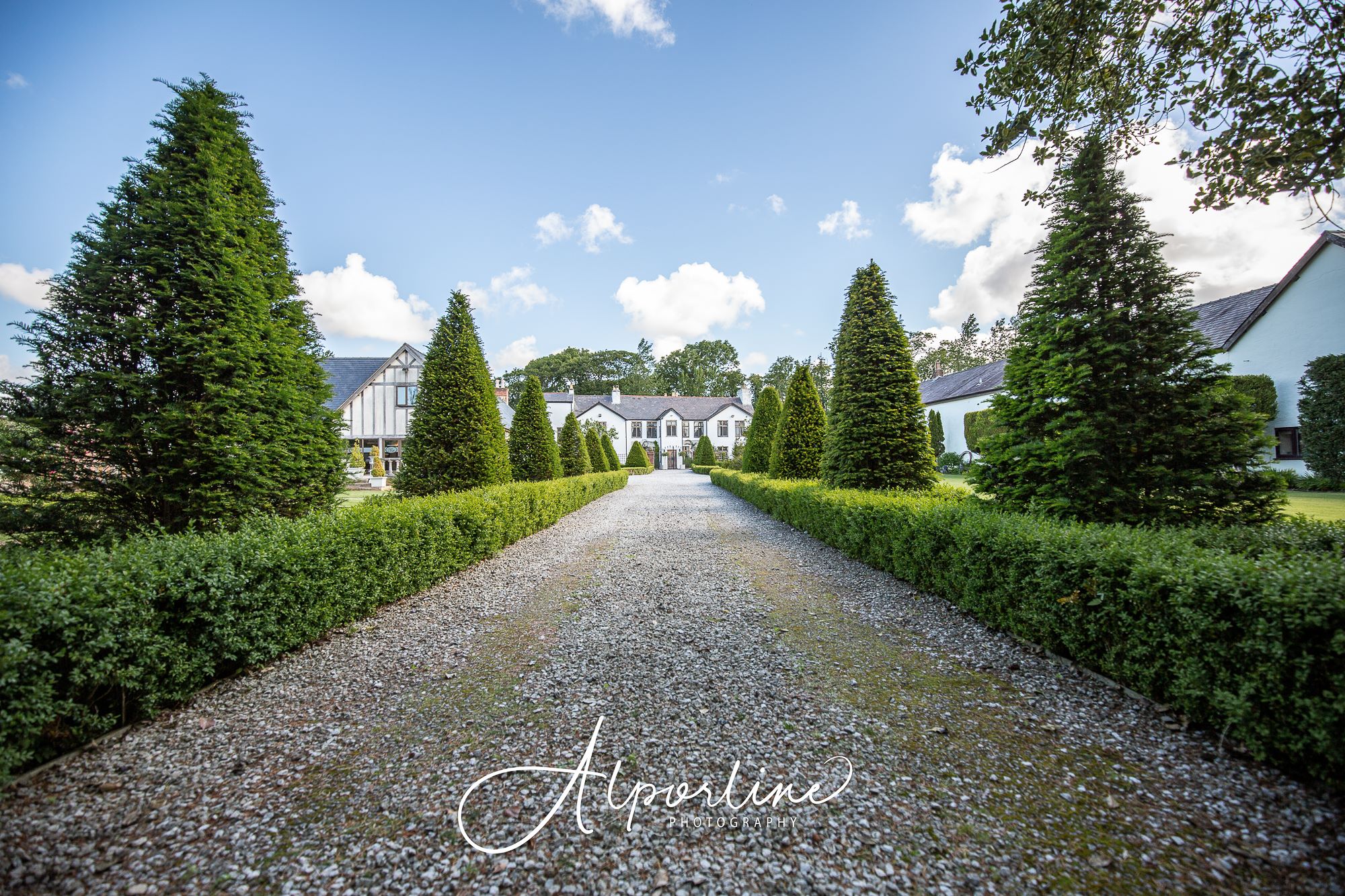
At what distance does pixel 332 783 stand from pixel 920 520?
5.88 m

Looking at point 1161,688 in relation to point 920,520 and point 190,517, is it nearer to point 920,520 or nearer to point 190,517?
point 920,520

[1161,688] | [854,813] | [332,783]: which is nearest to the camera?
[854,813]

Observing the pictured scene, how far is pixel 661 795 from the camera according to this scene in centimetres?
261

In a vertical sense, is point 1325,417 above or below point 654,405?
below

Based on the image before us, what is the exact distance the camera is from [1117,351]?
536 cm

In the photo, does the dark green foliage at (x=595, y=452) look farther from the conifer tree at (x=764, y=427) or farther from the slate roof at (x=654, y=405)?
the slate roof at (x=654, y=405)

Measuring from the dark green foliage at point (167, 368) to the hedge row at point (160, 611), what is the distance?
2.40 ft

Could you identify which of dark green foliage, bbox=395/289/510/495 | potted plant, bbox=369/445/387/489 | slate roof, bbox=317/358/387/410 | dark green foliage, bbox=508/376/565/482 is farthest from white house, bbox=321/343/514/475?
dark green foliage, bbox=395/289/510/495

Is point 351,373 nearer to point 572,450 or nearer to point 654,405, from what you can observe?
point 572,450

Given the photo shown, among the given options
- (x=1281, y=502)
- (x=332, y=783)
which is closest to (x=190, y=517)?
(x=332, y=783)

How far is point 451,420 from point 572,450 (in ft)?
36.0

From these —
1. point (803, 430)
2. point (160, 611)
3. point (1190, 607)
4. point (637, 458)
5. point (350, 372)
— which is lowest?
point (1190, 607)

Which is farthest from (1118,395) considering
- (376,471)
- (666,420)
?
(666,420)

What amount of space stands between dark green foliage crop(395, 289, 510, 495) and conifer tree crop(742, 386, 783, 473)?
1269cm
